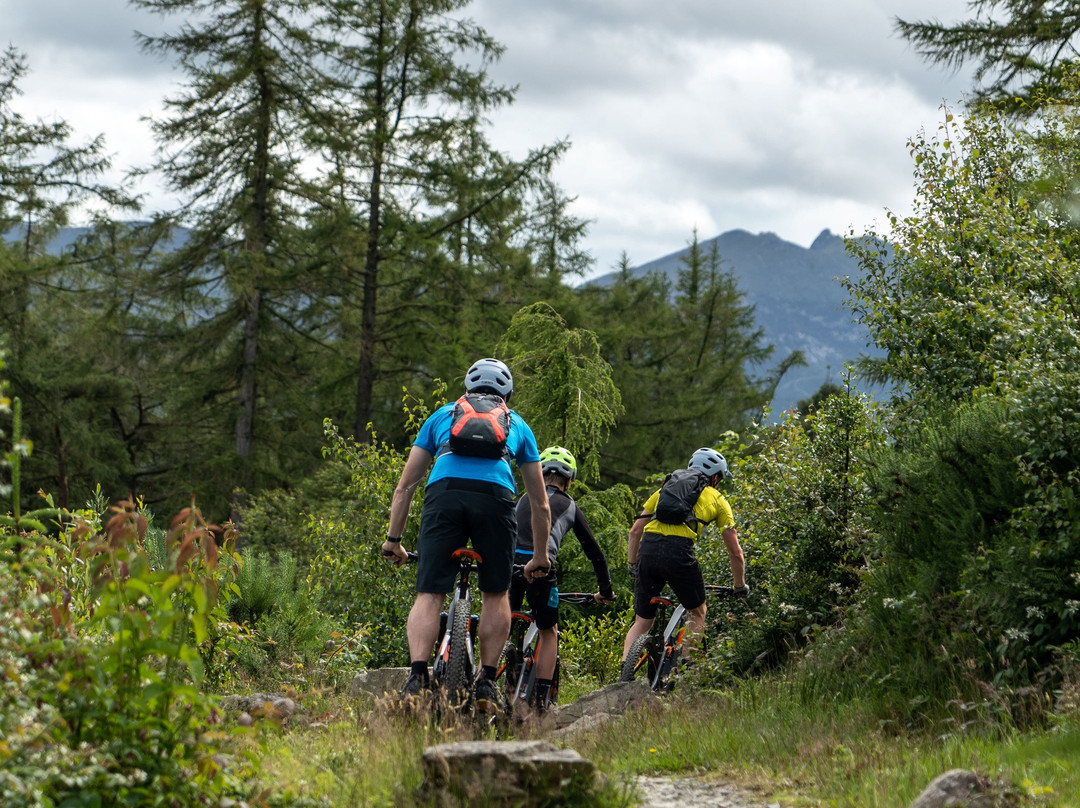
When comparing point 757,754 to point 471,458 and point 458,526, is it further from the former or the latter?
point 471,458

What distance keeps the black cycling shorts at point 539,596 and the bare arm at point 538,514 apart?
0.75 meters

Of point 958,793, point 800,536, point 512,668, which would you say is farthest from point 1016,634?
point 512,668

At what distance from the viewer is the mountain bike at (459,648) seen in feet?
17.5

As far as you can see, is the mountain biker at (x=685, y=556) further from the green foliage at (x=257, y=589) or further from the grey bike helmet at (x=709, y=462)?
the green foliage at (x=257, y=589)

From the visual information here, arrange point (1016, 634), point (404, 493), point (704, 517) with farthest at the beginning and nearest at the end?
point (704, 517) → point (404, 493) → point (1016, 634)

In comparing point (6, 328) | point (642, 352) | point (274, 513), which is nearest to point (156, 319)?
point (6, 328)

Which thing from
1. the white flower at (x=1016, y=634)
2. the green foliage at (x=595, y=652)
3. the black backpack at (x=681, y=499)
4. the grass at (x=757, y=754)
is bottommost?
the green foliage at (x=595, y=652)

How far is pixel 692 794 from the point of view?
4.38m

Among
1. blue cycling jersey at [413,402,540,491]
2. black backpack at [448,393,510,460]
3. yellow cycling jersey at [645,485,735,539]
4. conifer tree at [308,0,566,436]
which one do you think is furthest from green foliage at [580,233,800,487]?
black backpack at [448,393,510,460]

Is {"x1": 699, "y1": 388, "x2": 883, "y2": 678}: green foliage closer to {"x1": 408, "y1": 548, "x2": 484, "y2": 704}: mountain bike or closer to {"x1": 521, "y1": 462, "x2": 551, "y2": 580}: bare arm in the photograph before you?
{"x1": 521, "y1": 462, "x2": 551, "y2": 580}: bare arm

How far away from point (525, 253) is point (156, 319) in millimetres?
9365

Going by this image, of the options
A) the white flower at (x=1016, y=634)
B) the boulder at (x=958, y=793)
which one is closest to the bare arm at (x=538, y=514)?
the white flower at (x=1016, y=634)

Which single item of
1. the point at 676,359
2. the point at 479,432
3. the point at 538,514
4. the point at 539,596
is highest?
the point at 676,359

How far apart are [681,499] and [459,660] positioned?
115 inches
